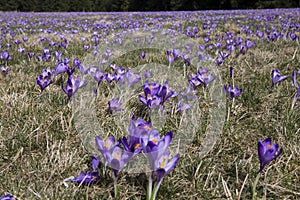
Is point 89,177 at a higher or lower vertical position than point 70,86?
lower

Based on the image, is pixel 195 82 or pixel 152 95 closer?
pixel 152 95

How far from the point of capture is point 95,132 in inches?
75.4

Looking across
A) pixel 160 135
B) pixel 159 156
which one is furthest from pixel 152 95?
pixel 159 156

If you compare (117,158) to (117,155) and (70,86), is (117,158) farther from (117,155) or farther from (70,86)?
(70,86)

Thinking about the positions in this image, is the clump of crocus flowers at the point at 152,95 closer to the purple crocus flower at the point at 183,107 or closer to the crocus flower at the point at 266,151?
the purple crocus flower at the point at 183,107

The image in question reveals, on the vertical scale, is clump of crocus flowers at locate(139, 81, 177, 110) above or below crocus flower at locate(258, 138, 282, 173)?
above

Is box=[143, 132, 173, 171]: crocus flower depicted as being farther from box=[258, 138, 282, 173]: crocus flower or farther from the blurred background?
the blurred background

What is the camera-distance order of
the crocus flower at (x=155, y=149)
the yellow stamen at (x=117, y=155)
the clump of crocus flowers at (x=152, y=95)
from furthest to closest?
the clump of crocus flowers at (x=152, y=95) → the yellow stamen at (x=117, y=155) → the crocus flower at (x=155, y=149)

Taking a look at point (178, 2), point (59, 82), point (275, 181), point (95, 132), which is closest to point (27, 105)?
point (95, 132)

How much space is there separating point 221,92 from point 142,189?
1.43 meters

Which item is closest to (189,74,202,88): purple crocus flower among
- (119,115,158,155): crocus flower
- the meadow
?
the meadow

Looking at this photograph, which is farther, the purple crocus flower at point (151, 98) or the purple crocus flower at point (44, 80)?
the purple crocus flower at point (44, 80)

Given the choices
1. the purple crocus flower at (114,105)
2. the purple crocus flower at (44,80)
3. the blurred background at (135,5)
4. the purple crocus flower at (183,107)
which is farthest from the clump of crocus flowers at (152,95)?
the blurred background at (135,5)

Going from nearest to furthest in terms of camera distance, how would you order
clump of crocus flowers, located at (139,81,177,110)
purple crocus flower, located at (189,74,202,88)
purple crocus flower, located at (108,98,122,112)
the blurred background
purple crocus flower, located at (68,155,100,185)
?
purple crocus flower, located at (68,155,100,185) < clump of crocus flowers, located at (139,81,177,110) < purple crocus flower, located at (108,98,122,112) < purple crocus flower, located at (189,74,202,88) < the blurred background
